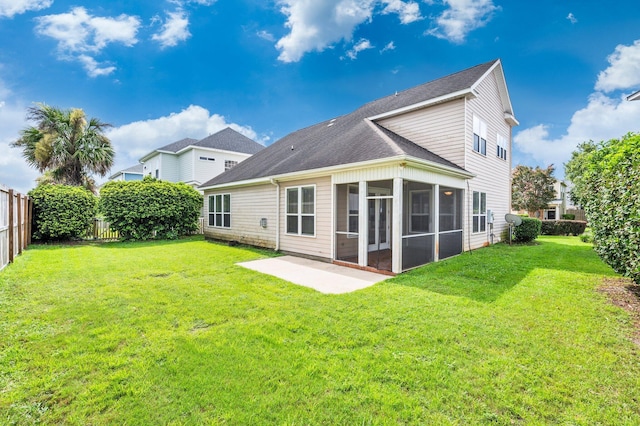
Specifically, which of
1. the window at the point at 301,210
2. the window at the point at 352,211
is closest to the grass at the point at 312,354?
the window at the point at 352,211

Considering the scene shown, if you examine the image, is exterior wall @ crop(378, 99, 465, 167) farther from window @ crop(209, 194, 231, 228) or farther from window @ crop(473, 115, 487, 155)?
window @ crop(209, 194, 231, 228)

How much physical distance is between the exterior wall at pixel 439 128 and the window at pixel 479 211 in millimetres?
2059

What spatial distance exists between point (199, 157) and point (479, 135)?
62.2 feet

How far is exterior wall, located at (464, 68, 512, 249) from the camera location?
9805mm

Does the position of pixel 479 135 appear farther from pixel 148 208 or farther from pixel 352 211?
pixel 148 208

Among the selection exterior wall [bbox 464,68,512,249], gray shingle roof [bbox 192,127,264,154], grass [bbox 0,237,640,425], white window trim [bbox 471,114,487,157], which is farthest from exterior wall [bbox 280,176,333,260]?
gray shingle roof [bbox 192,127,264,154]

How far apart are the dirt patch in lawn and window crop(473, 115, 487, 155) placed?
5.70 m

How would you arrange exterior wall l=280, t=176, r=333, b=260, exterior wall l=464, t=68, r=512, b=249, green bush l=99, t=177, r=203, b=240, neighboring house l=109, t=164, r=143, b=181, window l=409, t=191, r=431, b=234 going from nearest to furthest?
exterior wall l=280, t=176, r=333, b=260
exterior wall l=464, t=68, r=512, b=249
window l=409, t=191, r=431, b=234
green bush l=99, t=177, r=203, b=240
neighboring house l=109, t=164, r=143, b=181

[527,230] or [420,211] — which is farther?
[527,230]

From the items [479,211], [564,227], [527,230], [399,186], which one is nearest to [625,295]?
[399,186]

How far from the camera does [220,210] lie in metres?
14.0

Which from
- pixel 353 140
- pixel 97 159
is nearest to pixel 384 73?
pixel 353 140

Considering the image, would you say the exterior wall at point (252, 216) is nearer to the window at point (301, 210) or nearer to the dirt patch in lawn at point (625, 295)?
the window at point (301, 210)

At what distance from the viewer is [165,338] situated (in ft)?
11.1
